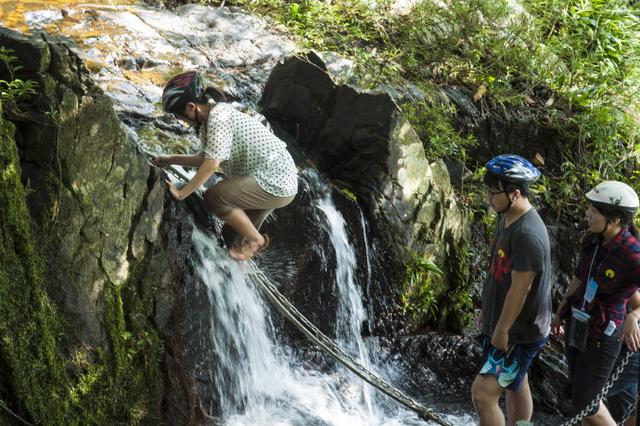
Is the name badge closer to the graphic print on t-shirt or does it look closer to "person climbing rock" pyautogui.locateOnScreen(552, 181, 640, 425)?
"person climbing rock" pyautogui.locateOnScreen(552, 181, 640, 425)

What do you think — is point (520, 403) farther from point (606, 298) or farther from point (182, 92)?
point (182, 92)

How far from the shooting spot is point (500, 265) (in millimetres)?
4230

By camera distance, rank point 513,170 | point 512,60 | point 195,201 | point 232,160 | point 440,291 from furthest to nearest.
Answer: point 512,60 → point 440,291 → point 195,201 → point 232,160 → point 513,170

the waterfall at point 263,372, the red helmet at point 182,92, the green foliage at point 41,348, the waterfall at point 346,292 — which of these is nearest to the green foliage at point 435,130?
the waterfall at point 346,292

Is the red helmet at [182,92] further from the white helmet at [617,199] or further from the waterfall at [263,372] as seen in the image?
the white helmet at [617,199]

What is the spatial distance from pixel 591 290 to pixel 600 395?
2.14 feet

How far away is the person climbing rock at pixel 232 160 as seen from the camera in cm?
464

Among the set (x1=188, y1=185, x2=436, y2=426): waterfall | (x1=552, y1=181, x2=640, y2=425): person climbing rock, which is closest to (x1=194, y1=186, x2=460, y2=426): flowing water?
(x1=188, y1=185, x2=436, y2=426): waterfall

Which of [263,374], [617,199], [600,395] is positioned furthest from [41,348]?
[617,199]

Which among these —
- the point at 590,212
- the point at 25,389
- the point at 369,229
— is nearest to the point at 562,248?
the point at 369,229

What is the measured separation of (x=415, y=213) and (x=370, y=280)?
36.1 inches

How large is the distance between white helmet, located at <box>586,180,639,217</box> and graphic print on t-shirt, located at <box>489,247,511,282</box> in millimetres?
726

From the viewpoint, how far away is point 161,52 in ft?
28.0

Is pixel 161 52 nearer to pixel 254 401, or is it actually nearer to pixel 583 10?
pixel 254 401
